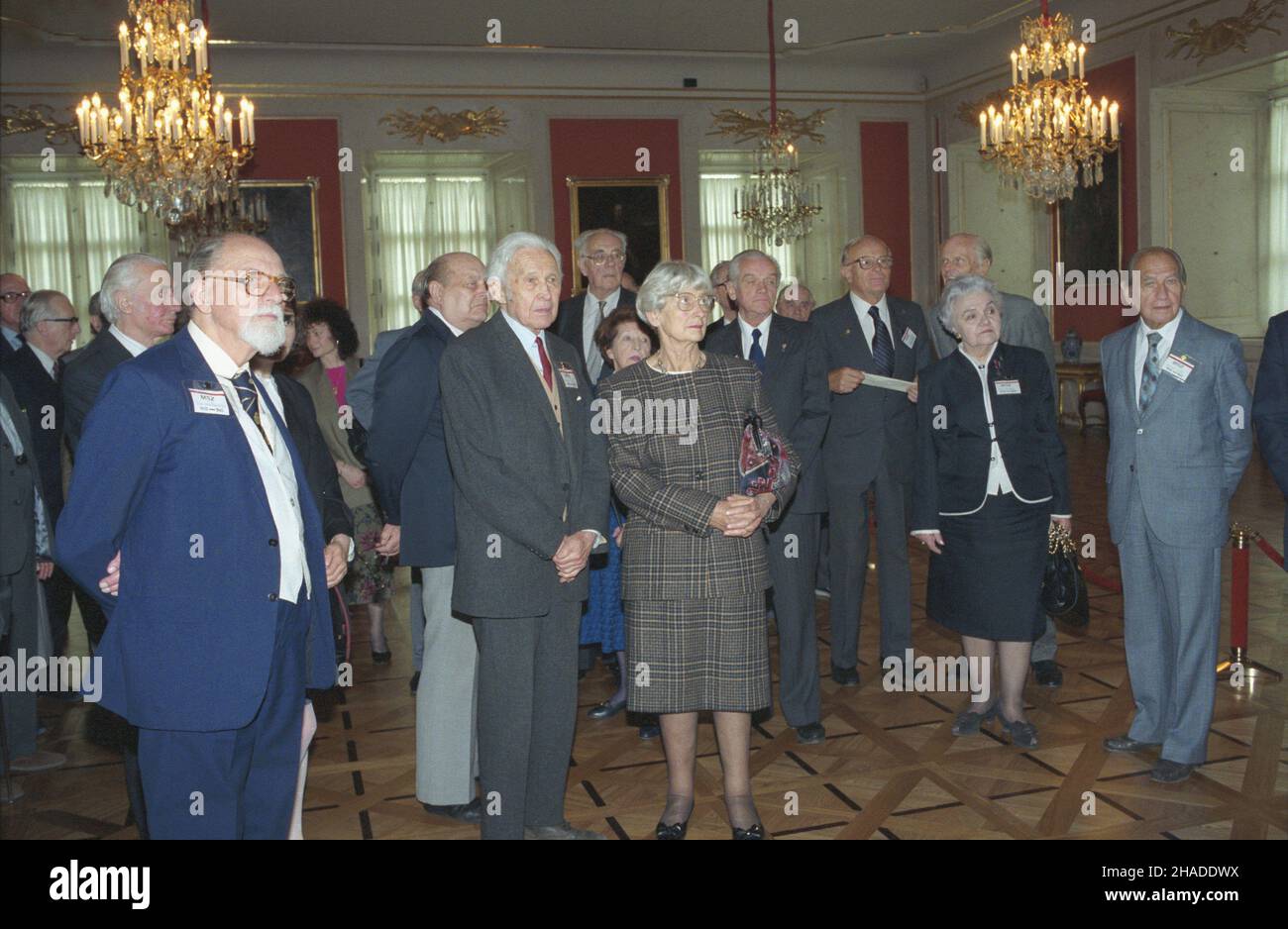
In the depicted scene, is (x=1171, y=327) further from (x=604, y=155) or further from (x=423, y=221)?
(x=423, y=221)

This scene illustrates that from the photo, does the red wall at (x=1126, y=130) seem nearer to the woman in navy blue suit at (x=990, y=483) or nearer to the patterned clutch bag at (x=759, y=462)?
the woman in navy blue suit at (x=990, y=483)

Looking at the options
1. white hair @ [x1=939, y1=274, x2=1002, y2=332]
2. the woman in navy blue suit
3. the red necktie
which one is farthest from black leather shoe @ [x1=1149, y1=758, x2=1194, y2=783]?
the red necktie

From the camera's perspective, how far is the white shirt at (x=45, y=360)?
5.21 meters

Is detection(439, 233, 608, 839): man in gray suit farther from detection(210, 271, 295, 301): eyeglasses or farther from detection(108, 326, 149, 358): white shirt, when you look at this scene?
detection(108, 326, 149, 358): white shirt

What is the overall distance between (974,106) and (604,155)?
14.7 feet

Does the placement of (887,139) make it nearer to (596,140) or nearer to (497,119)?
(596,140)

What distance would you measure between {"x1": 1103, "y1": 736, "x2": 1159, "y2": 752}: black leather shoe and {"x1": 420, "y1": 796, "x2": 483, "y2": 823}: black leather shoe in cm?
213

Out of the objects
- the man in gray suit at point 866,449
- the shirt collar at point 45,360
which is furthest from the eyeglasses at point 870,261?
the shirt collar at point 45,360

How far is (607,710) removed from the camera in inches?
182

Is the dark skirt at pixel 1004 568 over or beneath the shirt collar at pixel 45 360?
beneath

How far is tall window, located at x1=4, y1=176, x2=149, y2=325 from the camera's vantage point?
1372cm

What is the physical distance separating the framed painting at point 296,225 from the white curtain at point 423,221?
153 cm

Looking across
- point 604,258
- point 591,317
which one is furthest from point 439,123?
point 604,258
